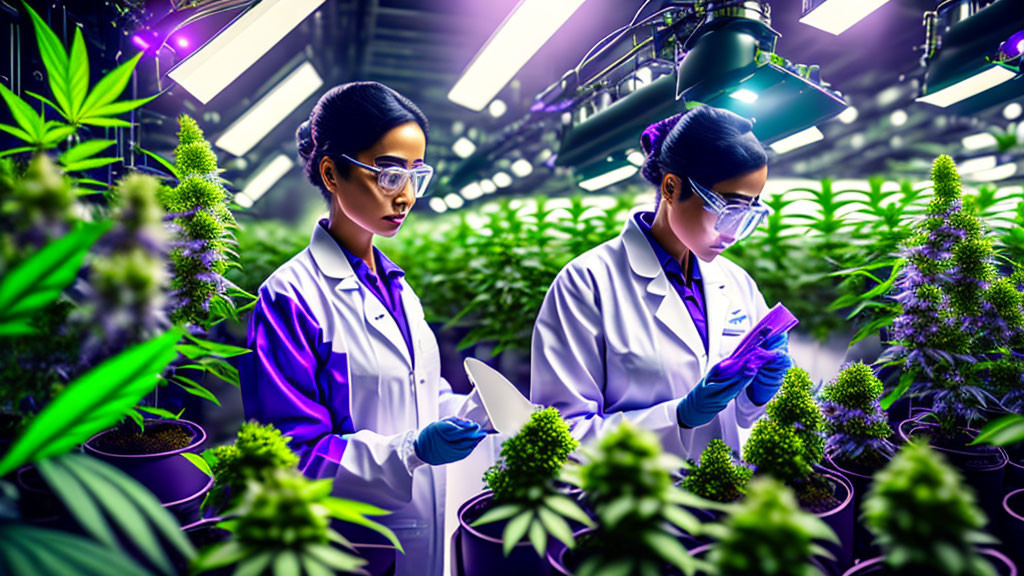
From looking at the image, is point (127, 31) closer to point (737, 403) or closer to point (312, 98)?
point (737, 403)

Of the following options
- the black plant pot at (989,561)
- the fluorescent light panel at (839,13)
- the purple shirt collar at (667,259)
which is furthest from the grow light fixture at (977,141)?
the black plant pot at (989,561)

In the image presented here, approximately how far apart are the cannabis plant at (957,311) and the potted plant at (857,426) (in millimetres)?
250

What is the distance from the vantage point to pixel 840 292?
2.31 meters


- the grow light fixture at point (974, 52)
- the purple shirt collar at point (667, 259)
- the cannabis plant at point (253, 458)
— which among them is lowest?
the cannabis plant at point (253, 458)

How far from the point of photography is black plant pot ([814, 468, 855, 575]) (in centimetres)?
73

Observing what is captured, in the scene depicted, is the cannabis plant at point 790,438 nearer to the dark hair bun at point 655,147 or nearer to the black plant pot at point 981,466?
the black plant pot at point 981,466

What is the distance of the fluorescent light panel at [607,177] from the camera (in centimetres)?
341

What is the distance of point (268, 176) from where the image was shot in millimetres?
4098

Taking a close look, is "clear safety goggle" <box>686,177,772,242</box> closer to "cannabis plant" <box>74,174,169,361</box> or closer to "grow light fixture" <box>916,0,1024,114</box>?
"cannabis plant" <box>74,174,169,361</box>

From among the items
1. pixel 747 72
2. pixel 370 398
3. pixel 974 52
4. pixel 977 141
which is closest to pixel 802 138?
pixel 974 52

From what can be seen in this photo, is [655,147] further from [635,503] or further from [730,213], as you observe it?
[635,503]

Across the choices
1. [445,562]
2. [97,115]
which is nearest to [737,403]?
[445,562]

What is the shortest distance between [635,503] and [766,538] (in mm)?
109

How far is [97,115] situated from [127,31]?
1070mm
